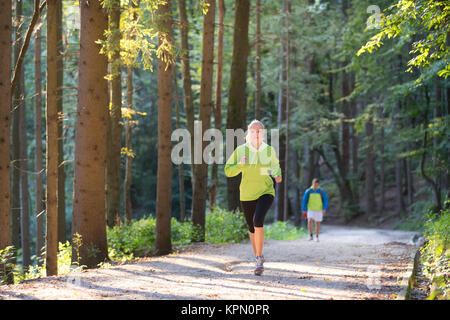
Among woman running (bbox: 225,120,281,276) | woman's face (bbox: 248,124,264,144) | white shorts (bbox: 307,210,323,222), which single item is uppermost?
woman's face (bbox: 248,124,264,144)

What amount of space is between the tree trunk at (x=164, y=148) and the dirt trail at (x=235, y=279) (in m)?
1.14

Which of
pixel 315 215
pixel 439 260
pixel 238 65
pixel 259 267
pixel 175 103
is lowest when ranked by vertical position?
pixel 315 215

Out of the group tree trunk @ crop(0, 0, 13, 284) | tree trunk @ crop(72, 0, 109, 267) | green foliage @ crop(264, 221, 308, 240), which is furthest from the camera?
green foliage @ crop(264, 221, 308, 240)

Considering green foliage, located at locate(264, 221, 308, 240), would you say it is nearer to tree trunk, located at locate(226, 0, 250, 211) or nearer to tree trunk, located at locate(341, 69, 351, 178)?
tree trunk, located at locate(226, 0, 250, 211)

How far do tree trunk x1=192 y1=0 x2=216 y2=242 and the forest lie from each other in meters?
0.04

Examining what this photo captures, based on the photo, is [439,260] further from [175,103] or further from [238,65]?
[175,103]

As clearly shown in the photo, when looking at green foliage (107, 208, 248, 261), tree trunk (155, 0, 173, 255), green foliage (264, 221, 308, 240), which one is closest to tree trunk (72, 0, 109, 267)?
tree trunk (155, 0, 173, 255)

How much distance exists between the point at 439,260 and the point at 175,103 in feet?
62.5

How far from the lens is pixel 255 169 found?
27.0 feet

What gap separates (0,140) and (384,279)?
7412 millimetres

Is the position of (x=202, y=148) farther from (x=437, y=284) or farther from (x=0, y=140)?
(x=437, y=284)

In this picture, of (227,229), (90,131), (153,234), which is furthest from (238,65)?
(90,131)

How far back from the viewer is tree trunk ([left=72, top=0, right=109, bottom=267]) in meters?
10.3

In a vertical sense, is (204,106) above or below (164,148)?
above
